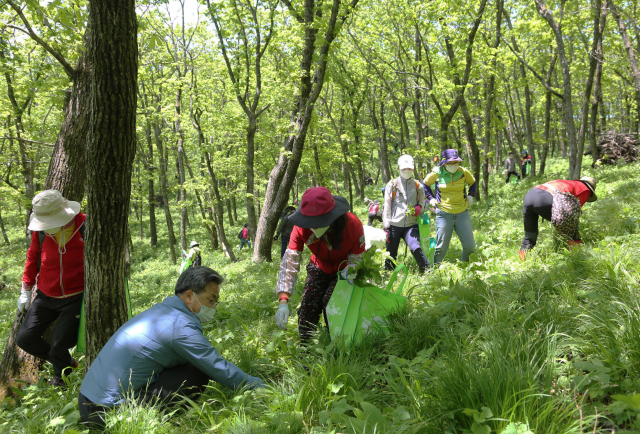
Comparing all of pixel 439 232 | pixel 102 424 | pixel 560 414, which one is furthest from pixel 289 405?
pixel 439 232

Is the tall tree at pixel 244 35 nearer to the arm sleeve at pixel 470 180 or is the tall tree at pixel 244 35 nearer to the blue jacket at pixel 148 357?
the arm sleeve at pixel 470 180

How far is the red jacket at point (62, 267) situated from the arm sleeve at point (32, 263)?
3 centimetres

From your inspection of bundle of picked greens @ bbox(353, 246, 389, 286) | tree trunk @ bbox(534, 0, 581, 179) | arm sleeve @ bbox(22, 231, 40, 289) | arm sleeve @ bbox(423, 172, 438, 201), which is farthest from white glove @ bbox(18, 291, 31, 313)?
tree trunk @ bbox(534, 0, 581, 179)

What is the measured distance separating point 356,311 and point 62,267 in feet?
10.5

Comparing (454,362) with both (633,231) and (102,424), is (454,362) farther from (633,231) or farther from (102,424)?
(633,231)

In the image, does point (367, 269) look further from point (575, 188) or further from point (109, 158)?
point (575, 188)

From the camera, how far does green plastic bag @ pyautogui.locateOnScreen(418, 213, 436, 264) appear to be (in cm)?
608

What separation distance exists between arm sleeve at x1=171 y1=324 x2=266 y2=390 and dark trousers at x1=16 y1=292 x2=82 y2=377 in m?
2.16

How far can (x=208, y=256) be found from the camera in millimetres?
18469

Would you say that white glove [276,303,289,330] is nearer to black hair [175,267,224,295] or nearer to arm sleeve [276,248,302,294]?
arm sleeve [276,248,302,294]

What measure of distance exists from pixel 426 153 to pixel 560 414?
40.6 feet

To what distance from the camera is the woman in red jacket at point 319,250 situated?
3150 millimetres

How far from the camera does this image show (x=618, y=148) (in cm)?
1576

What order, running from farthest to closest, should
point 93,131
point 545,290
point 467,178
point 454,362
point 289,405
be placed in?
1. point 467,178
2. point 545,290
3. point 93,131
4. point 289,405
5. point 454,362
